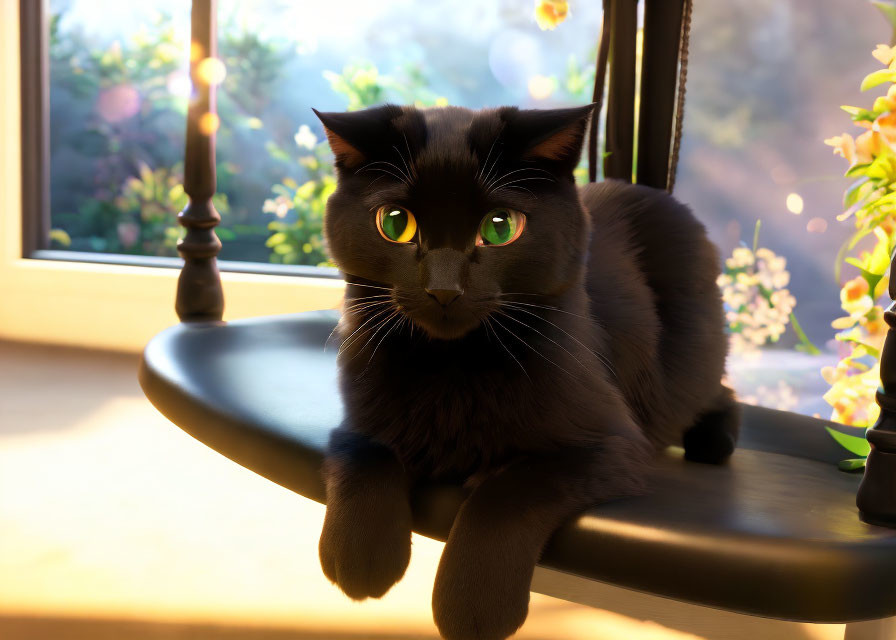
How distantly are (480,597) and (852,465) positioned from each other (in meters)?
0.45

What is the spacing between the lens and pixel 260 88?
2.44 meters

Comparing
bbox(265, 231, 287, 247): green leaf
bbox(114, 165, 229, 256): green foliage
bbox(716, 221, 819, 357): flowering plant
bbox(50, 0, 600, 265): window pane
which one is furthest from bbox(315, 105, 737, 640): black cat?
bbox(114, 165, 229, 256): green foliage

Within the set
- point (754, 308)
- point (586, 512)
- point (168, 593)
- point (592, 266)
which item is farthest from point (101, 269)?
point (586, 512)

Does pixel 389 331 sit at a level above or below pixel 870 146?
below

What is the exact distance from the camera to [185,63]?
8.33 ft

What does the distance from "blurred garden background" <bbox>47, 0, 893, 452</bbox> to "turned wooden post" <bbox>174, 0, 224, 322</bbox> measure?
878mm

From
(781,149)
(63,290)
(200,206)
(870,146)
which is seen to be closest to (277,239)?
(63,290)

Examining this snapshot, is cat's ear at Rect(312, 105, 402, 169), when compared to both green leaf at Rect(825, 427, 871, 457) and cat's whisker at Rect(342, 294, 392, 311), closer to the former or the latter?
cat's whisker at Rect(342, 294, 392, 311)

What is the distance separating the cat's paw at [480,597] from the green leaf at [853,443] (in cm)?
44

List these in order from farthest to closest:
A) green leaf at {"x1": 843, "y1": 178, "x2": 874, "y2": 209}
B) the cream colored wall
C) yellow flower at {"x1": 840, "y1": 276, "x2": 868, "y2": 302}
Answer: the cream colored wall, yellow flower at {"x1": 840, "y1": 276, "x2": 868, "y2": 302}, green leaf at {"x1": 843, "y1": 178, "x2": 874, "y2": 209}

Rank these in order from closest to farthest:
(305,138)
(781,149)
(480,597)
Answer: (480,597) → (781,149) → (305,138)

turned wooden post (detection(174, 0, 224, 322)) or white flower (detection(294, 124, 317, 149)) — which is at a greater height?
white flower (detection(294, 124, 317, 149))

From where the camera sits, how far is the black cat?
586 mm

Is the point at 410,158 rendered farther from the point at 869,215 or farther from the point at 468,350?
the point at 869,215
